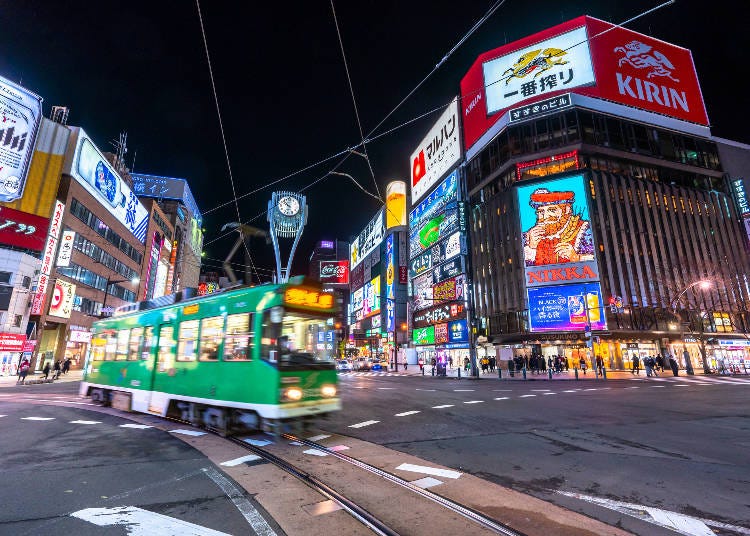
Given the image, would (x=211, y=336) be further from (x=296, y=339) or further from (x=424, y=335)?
(x=424, y=335)

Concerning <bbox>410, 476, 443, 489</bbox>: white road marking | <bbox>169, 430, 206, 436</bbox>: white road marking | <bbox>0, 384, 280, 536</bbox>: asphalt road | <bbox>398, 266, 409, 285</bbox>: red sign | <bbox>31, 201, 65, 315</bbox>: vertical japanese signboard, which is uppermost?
<bbox>398, 266, 409, 285</bbox>: red sign

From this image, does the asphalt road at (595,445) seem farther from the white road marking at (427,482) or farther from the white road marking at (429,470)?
the white road marking at (427,482)

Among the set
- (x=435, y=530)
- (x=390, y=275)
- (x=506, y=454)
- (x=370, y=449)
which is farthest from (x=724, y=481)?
(x=390, y=275)

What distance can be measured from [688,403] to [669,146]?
51.2 metres

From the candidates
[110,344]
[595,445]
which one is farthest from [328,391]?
[110,344]

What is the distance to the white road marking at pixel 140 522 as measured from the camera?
3.75 metres

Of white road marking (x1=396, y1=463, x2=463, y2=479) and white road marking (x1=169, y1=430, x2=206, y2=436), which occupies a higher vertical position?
white road marking (x1=169, y1=430, x2=206, y2=436)

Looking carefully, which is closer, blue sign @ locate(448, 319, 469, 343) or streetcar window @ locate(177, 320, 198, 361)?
streetcar window @ locate(177, 320, 198, 361)

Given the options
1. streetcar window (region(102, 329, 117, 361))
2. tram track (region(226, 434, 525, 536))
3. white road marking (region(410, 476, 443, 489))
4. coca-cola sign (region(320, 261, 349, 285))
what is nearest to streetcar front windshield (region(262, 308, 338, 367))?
tram track (region(226, 434, 525, 536))

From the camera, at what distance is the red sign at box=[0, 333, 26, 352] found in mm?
31062

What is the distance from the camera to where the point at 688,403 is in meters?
13.7

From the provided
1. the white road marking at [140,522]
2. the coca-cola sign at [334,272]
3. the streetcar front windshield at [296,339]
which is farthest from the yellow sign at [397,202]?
the white road marking at [140,522]

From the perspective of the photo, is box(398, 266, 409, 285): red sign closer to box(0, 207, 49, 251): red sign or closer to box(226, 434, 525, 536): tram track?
box(0, 207, 49, 251): red sign

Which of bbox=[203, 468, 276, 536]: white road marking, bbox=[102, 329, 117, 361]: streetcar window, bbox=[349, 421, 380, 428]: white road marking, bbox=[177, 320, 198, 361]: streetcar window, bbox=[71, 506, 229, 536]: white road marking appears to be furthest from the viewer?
bbox=[102, 329, 117, 361]: streetcar window
